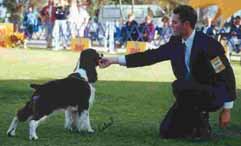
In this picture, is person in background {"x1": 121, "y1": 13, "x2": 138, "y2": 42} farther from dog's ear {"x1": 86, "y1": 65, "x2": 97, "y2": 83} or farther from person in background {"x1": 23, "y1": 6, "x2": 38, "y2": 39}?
dog's ear {"x1": 86, "y1": 65, "x2": 97, "y2": 83}

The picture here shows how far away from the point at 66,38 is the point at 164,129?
19.1 meters

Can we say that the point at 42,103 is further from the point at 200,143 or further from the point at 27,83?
the point at 27,83

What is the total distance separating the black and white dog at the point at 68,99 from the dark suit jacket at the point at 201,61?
19.4 inches

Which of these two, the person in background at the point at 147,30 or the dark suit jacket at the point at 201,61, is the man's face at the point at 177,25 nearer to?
the dark suit jacket at the point at 201,61

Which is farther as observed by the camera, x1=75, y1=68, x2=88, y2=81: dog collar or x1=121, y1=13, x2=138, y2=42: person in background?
x1=121, y1=13, x2=138, y2=42: person in background

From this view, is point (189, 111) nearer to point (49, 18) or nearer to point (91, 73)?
point (91, 73)

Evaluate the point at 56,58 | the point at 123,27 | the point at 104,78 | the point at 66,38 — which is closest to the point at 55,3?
the point at 66,38

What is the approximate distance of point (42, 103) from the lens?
6.41m

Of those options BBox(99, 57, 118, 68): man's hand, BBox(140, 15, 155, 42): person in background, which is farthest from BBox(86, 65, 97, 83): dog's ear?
BBox(140, 15, 155, 42): person in background

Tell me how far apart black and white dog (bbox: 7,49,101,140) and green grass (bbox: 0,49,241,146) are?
0.52 ft

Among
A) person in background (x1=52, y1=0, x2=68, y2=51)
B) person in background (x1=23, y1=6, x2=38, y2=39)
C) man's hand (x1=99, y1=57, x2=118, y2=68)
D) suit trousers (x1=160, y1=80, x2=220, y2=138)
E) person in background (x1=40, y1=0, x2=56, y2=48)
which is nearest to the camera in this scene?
suit trousers (x1=160, y1=80, x2=220, y2=138)

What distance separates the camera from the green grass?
6562 mm

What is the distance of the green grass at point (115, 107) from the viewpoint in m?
6.56

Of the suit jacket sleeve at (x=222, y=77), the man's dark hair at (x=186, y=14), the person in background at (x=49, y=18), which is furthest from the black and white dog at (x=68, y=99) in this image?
the person in background at (x=49, y=18)
